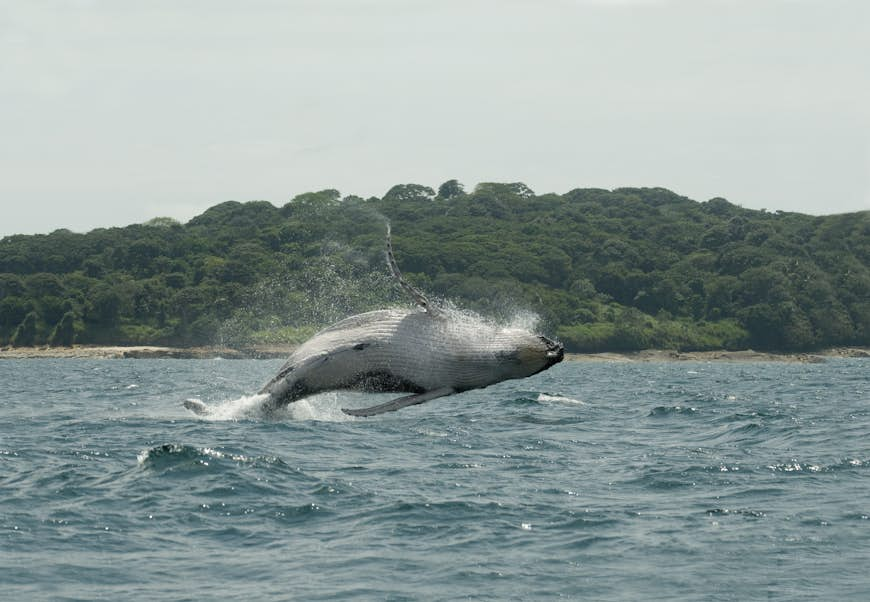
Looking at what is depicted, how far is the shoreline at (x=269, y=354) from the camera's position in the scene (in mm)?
111750

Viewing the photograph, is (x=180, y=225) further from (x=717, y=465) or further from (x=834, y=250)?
(x=717, y=465)

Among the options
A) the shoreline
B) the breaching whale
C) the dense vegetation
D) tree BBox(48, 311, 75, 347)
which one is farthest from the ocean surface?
tree BBox(48, 311, 75, 347)

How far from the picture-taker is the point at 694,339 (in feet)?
424

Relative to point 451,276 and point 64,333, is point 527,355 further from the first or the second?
point 451,276

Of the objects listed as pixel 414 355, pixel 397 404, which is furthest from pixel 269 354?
pixel 397 404

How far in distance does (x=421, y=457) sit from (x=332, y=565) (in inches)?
285

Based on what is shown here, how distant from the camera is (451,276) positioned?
5148 inches

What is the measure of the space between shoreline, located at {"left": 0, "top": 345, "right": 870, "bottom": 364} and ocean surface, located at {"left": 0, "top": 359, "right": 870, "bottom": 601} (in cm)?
8263

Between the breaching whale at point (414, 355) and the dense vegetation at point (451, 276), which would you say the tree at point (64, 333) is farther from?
the breaching whale at point (414, 355)

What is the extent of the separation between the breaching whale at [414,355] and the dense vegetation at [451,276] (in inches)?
3333

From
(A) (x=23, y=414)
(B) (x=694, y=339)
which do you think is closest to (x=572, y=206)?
(B) (x=694, y=339)

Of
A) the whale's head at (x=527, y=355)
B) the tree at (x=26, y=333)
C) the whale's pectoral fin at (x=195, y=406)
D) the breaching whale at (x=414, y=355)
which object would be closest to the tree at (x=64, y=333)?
the tree at (x=26, y=333)

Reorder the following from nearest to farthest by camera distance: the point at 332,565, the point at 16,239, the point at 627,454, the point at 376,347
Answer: the point at 332,565
the point at 376,347
the point at 627,454
the point at 16,239

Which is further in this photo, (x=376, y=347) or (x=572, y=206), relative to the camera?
(x=572, y=206)
